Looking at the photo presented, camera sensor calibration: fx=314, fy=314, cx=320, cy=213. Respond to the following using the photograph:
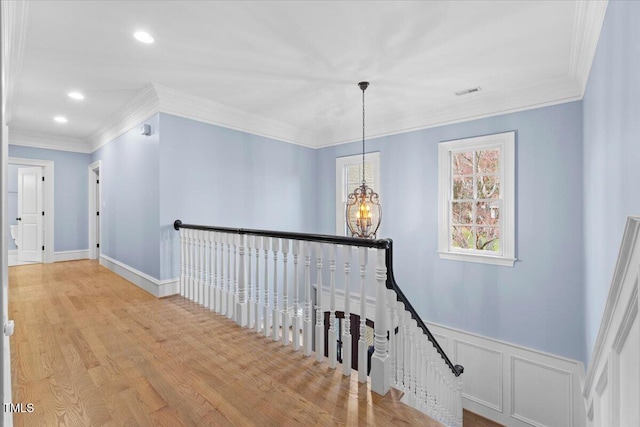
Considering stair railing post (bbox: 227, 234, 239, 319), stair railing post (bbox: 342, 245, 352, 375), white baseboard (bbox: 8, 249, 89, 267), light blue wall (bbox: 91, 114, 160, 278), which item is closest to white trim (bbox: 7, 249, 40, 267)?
white baseboard (bbox: 8, 249, 89, 267)

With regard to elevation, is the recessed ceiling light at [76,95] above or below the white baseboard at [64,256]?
above

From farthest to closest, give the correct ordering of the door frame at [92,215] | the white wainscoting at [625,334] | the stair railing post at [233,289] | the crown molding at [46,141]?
the door frame at [92,215] → the crown molding at [46,141] → the stair railing post at [233,289] → the white wainscoting at [625,334]

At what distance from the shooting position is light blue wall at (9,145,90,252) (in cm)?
628

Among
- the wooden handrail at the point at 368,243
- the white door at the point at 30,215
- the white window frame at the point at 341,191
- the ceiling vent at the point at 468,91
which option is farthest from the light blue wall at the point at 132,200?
the ceiling vent at the point at 468,91

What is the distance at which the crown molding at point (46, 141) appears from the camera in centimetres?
575

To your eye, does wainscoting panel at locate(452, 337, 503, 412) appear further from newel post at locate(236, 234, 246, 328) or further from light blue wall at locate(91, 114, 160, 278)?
light blue wall at locate(91, 114, 160, 278)

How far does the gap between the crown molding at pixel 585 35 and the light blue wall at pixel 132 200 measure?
4.26 meters

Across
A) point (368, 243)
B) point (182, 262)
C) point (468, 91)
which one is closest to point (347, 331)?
point (368, 243)

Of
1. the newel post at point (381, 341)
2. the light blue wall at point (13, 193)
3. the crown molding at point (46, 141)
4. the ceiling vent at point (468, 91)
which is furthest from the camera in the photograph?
the light blue wall at point (13, 193)

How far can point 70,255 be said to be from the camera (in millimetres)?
6484

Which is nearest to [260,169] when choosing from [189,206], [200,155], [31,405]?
[200,155]

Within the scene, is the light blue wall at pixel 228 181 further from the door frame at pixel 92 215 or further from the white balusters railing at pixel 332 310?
the door frame at pixel 92 215

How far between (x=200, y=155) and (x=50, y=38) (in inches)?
72.4

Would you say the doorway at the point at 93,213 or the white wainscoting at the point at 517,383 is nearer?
the white wainscoting at the point at 517,383
